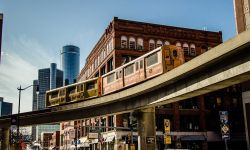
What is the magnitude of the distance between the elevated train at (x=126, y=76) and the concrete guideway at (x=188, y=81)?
1643 millimetres

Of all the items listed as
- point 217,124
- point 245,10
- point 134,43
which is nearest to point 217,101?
point 217,124

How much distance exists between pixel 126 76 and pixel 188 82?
1177 cm

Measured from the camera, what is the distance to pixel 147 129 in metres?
33.3

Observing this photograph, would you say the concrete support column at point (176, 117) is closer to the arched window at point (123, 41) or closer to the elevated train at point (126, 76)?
the arched window at point (123, 41)

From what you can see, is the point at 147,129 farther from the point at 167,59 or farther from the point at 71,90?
the point at 71,90

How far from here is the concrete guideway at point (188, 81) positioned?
20.0 meters

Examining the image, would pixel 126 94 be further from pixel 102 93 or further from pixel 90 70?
pixel 90 70

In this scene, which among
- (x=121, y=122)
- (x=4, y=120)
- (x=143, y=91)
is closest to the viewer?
(x=143, y=91)

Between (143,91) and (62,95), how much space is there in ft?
55.9

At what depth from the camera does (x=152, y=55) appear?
32.4 m

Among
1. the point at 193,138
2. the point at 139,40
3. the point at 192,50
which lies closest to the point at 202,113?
the point at 193,138

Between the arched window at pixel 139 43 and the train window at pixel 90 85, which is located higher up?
the arched window at pixel 139 43

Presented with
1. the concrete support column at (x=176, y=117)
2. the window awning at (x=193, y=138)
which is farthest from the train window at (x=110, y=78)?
the window awning at (x=193, y=138)

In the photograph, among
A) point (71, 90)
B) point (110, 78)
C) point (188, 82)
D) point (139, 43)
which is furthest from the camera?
point (139, 43)
